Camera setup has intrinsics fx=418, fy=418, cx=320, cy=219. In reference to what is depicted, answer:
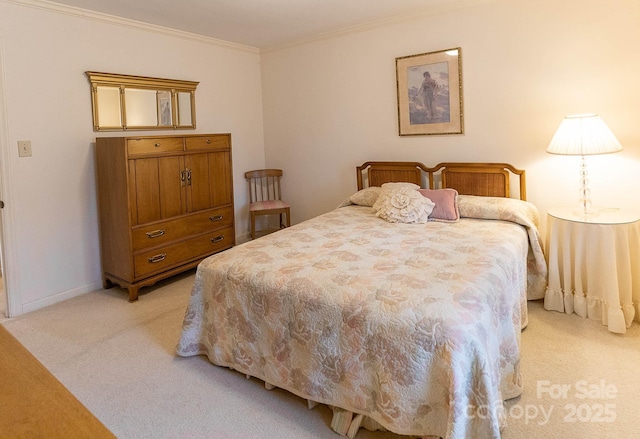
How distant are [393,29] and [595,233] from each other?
2.50m

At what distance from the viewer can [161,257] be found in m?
3.56

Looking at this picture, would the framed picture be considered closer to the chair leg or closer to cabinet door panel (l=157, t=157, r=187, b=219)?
the chair leg

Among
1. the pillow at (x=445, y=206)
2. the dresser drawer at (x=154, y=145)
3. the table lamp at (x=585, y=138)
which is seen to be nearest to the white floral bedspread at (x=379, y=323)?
the pillow at (x=445, y=206)

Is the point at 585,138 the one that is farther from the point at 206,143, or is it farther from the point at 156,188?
the point at 156,188

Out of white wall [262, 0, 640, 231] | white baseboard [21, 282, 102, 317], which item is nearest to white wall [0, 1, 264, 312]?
white baseboard [21, 282, 102, 317]

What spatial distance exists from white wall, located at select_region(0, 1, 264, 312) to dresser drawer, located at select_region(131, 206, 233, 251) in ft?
1.85

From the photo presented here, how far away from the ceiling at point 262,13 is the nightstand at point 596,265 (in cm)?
204

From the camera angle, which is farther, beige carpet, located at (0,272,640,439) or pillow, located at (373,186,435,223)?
pillow, located at (373,186,435,223)

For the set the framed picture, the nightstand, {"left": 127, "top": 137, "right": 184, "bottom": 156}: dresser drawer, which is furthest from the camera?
the framed picture

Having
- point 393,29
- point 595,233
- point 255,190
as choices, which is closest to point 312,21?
point 393,29

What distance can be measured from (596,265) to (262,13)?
3.24m

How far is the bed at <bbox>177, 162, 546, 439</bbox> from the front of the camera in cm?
157

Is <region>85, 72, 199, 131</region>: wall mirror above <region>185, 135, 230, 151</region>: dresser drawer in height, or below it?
above

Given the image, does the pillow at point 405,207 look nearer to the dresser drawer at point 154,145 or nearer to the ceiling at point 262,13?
the ceiling at point 262,13
